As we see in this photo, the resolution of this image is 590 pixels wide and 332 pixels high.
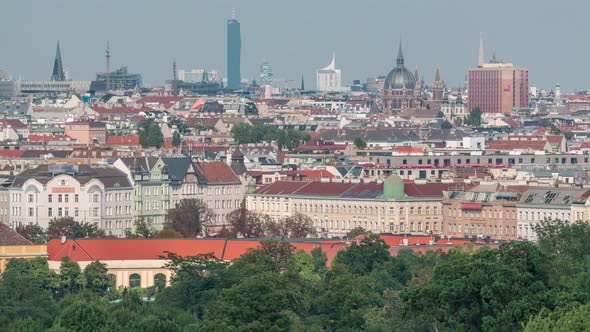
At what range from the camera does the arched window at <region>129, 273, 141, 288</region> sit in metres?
92.1

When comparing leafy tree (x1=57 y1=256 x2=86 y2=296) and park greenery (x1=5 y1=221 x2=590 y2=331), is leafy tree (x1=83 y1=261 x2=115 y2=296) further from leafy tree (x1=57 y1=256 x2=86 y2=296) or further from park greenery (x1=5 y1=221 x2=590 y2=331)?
leafy tree (x1=57 y1=256 x2=86 y2=296)

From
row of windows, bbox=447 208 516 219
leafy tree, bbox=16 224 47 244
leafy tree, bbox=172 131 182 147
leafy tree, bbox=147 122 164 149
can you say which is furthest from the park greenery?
leafy tree, bbox=172 131 182 147

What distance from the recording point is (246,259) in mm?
84500

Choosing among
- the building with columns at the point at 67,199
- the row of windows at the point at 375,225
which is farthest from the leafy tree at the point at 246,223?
the building with columns at the point at 67,199

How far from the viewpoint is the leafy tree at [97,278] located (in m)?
87.4

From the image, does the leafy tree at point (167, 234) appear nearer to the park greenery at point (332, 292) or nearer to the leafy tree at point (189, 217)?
the leafy tree at point (189, 217)

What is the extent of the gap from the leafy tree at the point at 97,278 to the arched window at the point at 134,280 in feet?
7.26

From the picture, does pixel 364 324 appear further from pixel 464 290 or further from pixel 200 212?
pixel 200 212

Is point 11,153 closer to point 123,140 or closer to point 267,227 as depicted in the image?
point 123,140

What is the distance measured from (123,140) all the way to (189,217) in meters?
66.7

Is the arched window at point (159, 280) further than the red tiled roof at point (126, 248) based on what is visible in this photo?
No

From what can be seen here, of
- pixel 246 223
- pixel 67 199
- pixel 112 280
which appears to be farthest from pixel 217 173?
pixel 112 280

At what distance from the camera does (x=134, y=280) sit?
92.3m

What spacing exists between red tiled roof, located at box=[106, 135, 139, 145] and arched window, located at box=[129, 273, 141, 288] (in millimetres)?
91714
